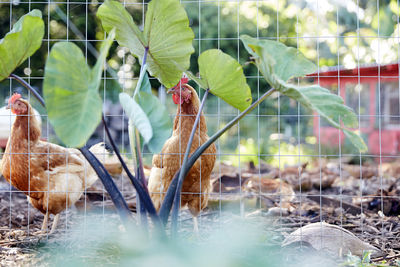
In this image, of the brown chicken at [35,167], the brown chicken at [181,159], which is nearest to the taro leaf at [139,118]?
the brown chicken at [181,159]

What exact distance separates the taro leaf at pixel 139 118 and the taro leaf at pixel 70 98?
117mm

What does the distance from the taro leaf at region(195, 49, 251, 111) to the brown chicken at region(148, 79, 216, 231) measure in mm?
549

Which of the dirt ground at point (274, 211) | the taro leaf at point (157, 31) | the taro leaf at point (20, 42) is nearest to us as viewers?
the taro leaf at point (20, 42)

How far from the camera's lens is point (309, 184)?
4316 mm

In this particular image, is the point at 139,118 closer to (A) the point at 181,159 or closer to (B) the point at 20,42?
(B) the point at 20,42

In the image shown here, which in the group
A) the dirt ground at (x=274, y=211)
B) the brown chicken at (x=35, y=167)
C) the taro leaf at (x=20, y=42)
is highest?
the taro leaf at (x=20, y=42)

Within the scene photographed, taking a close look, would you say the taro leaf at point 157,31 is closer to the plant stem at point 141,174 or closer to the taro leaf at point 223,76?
the taro leaf at point 223,76

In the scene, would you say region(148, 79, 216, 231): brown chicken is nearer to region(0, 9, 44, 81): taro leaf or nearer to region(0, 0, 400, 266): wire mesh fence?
region(0, 0, 400, 266): wire mesh fence

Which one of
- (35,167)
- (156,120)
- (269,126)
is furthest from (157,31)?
(269,126)

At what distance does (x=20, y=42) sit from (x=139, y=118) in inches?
26.8

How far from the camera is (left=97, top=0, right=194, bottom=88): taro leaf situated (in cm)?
191

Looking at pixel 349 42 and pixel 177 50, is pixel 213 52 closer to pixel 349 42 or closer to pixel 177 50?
pixel 177 50

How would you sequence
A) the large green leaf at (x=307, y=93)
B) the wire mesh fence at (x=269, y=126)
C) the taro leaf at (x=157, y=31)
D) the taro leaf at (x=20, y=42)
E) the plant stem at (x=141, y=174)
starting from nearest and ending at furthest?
the large green leaf at (x=307, y=93), the taro leaf at (x=20, y=42), the plant stem at (x=141, y=174), the taro leaf at (x=157, y=31), the wire mesh fence at (x=269, y=126)

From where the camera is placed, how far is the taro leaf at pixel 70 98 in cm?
142
